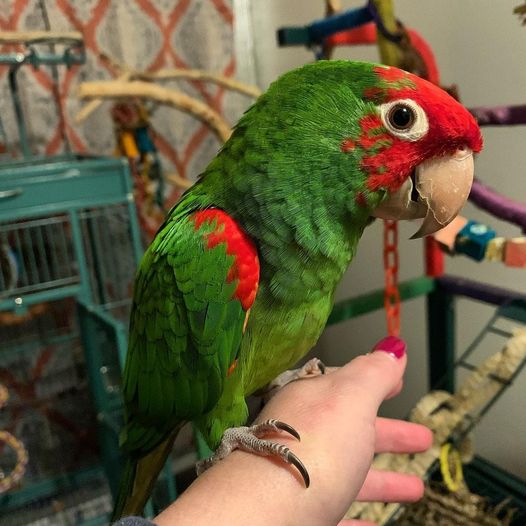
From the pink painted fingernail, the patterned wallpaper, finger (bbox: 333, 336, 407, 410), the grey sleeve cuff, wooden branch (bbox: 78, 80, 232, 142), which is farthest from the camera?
the patterned wallpaper

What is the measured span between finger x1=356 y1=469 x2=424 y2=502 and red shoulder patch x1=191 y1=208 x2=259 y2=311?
34 centimetres

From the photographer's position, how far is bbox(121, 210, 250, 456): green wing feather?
1.78 ft

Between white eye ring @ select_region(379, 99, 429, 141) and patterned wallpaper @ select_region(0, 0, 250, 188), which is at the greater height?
patterned wallpaper @ select_region(0, 0, 250, 188)

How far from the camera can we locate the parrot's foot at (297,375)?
0.72m

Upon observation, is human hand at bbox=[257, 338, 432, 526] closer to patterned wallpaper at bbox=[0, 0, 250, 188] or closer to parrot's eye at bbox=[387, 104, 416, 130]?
parrot's eye at bbox=[387, 104, 416, 130]

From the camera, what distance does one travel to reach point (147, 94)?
1.11 metres

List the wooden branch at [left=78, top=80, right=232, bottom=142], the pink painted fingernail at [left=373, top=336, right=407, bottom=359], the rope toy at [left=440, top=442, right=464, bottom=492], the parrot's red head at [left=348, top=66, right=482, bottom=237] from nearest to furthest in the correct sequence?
the parrot's red head at [left=348, top=66, right=482, bottom=237]
the pink painted fingernail at [left=373, top=336, right=407, bottom=359]
the rope toy at [left=440, top=442, right=464, bottom=492]
the wooden branch at [left=78, top=80, right=232, bottom=142]

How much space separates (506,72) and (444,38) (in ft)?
0.60

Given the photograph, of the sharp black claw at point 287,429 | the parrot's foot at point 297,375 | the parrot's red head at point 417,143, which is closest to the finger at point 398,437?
the parrot's foot at point 297,375

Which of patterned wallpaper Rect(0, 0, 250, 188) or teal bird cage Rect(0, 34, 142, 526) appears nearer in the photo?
teal bird cage Rect(0, 34, 142, 526)

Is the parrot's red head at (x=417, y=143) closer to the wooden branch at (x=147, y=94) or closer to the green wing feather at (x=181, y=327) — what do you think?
the green wing feather at (x=181, y=327)

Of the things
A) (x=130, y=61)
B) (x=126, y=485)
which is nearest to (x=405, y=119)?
(x=126, y=485)

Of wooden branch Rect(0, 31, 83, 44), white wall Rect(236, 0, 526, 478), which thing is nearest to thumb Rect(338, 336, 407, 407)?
white wall Rect(236, 0, 526, 478)

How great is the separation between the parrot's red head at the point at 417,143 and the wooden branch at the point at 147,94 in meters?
0.51
